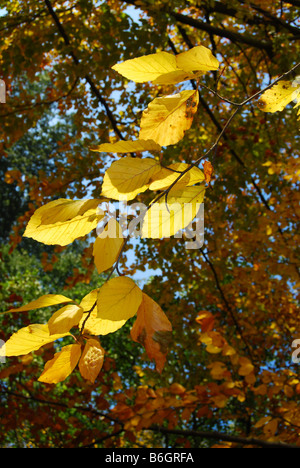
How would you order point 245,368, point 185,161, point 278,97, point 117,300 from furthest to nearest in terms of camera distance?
point 185,161, point 245,368, point 278,97, point 117,300

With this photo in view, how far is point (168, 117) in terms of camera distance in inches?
19.7

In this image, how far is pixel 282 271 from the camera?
308 cm

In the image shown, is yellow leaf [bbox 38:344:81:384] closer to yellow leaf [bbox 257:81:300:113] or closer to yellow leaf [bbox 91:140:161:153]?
yellow leaf [bbox 91:140:161:153]

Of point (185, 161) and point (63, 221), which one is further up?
point (185, 161)

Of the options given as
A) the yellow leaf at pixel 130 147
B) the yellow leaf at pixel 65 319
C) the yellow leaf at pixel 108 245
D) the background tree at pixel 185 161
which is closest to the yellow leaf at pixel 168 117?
the yellow leaf at pixel 130 147

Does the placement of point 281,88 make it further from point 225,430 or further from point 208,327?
point 225,430

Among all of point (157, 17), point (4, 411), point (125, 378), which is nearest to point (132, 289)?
point (157, 17)

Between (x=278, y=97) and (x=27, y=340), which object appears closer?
(x=27, y=340)

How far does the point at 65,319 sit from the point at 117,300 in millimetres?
68

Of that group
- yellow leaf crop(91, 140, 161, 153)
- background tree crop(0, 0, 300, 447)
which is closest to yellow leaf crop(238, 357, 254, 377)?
background tree crop(0, 0, 300, 447)

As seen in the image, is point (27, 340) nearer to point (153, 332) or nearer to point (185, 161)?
point (153, 332)

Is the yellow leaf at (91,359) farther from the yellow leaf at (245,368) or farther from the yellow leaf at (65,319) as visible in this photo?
the yellow leaf at (245,368)

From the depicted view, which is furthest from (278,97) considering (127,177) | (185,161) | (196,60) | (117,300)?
(185,161)

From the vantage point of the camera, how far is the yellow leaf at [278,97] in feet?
1.90
